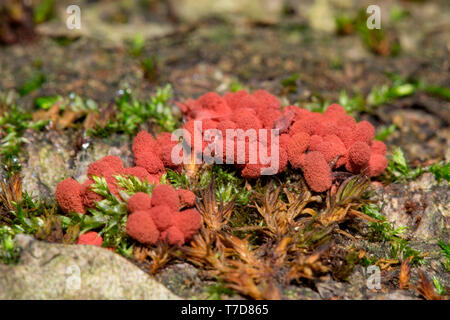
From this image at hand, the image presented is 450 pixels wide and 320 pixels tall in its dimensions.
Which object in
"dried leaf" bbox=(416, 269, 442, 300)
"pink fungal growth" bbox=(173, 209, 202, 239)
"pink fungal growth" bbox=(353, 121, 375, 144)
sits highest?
"pink fungal growth" bbox=(353, 121, 375, 144)

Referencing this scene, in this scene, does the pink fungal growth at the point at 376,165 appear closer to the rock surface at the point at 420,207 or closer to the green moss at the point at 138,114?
the rock surface at the point at 420,207

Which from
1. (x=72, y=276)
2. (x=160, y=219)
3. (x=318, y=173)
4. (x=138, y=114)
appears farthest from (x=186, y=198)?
(x=138, y=114)

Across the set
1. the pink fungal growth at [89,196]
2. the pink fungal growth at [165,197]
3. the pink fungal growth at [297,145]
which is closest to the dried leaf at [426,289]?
the pink fungal growth at [297,145]

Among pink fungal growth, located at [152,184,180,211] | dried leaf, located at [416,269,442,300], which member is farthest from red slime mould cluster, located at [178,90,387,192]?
dried leaf, located at [416,269,442,300]

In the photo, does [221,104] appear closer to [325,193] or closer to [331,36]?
[325,193]

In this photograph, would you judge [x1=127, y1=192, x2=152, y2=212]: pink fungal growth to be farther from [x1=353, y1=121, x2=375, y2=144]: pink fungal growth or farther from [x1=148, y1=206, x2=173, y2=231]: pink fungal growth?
[x1=353, y1=121, x2=375, y2=144]: pink fungal growth

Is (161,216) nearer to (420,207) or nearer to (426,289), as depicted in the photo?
(426,289)

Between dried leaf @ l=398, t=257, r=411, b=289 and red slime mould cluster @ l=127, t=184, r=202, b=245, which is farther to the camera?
dried leaf @ l=398, t=257, r=411, b=289
